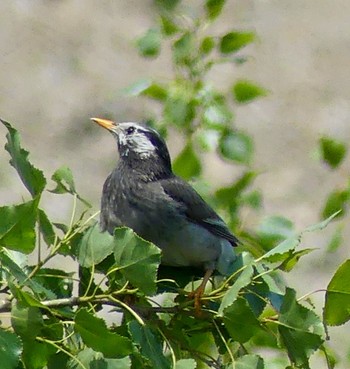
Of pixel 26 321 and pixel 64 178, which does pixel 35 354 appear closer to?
pixel 26 321

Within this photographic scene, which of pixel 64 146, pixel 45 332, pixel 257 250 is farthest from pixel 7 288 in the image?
pixel 64 146

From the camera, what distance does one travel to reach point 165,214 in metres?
2.89

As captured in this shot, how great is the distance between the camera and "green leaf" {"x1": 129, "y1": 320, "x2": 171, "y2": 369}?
5.94ft

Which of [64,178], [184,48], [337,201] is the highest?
[184,48]

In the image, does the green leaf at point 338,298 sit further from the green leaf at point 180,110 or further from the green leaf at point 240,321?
the green leaf at point 180,110

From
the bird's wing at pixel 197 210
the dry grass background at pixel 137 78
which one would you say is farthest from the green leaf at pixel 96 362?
the dry grass background at pixel 137 78

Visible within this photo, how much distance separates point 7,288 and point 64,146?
21.5ft

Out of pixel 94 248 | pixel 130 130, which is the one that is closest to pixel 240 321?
pixel 94 248

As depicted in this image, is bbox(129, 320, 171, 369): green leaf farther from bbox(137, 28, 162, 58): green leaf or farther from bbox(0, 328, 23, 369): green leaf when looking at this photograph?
bbox(137, 28, 162, 58): green leaf

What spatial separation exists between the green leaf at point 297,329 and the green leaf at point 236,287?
0.26 feet

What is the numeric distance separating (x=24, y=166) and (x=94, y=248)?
0.19m

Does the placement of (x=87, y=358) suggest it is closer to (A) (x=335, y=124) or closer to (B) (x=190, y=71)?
(B) (x=190, y=71)

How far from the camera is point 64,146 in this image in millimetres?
8391

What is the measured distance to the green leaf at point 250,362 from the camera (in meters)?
1.89
